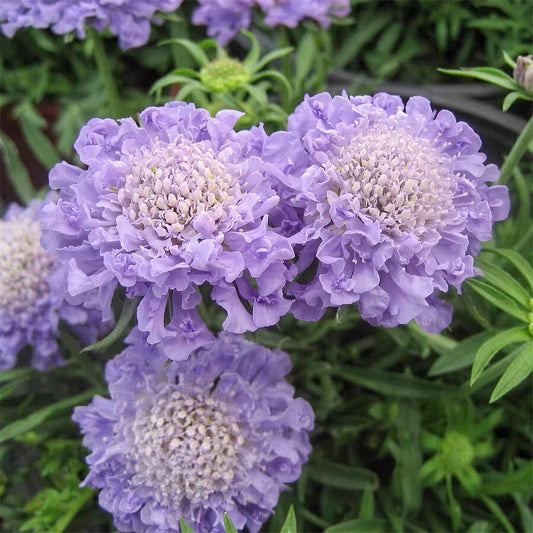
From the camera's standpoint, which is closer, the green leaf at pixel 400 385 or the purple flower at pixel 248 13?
the green leaf at pixel 400 385

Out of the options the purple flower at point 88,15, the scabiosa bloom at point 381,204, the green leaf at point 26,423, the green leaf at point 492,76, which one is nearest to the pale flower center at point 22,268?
the green leaf at point 26,423

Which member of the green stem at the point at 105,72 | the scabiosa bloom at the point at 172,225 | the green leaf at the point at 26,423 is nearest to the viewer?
the scabiosa bloom at the point at 172,225

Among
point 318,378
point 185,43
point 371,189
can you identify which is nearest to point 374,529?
point 318,378

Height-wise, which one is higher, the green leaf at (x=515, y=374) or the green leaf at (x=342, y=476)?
the green leaf at (x=515, y=374)

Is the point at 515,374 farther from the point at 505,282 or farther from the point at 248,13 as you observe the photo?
the point at 248,13

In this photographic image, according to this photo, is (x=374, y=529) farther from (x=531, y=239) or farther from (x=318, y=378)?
(x=531, y=239)

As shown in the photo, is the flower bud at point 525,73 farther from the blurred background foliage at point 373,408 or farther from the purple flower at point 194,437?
the purple flower at point 194,437

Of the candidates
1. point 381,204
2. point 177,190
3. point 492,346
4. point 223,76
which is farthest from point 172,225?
point 223,76
